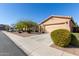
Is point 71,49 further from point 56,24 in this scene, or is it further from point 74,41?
point 56,24

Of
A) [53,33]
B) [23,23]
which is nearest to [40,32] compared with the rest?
[53,33]

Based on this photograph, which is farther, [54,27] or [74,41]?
[54,27]

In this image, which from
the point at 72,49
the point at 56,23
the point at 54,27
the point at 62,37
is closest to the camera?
the point at 72,49

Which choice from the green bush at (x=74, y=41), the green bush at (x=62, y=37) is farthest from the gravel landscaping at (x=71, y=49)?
the green bush at (x=74, y=41)

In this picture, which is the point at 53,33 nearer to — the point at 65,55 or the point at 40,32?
the point at 40,32

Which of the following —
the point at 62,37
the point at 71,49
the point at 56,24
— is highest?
the point at 56,24

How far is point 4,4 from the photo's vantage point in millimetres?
8875

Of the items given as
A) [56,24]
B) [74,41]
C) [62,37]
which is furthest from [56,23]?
[74,41]

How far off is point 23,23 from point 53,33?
2.50 metres

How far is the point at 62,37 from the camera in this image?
342 inches

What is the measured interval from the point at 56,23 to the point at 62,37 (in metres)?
0.86

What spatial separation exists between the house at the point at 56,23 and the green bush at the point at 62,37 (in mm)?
282

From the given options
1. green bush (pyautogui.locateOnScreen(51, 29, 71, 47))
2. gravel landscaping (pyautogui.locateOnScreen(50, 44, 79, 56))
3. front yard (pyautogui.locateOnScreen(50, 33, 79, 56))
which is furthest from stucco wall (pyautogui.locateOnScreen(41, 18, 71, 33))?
gravel landscaping (pyautogui.locateOnScreen(50, 44, 79, 56))

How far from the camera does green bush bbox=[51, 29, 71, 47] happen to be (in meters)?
8.59
